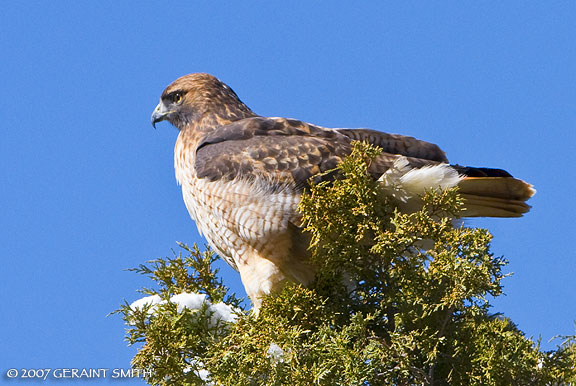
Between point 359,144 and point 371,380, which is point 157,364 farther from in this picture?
point 359,144

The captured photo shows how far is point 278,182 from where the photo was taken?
534cm

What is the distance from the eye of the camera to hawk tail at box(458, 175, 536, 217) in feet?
16.9

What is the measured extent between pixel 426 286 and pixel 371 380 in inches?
20.2

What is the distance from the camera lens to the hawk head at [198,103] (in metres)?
6.39

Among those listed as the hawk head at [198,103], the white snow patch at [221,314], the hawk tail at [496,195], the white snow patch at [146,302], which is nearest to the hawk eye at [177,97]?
the hawk head at [198,103]

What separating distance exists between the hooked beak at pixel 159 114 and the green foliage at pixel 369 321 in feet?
7.08

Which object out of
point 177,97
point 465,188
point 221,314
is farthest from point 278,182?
point 177,97

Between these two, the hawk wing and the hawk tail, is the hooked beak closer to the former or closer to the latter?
the hawk wing

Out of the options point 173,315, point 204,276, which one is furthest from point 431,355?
point 204,276

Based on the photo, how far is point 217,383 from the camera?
436cm

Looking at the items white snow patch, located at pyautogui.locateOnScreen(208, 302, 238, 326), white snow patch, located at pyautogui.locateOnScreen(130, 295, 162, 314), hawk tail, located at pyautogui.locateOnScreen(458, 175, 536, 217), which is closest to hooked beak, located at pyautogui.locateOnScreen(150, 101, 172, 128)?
white snow patch, located at pyautogui.locateOnScreen(130, 295, 162, 314)

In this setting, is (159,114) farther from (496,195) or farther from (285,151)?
(496,195)

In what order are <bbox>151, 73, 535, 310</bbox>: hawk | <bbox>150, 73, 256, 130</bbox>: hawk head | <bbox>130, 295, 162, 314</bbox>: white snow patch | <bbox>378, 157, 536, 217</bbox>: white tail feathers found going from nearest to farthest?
1. <bbox>130, 295, 162, 314</bbox>: white snow patch
2. <bbox>378, 157, 536, 217</bbox>: white tail feathers
3. <bbox>151, 73, 535, 310</bbox>: hawk
4. <bbox>150, 73, 256, 130</bbox>: hawk head

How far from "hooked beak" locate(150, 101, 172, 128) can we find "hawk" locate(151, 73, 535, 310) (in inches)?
27.8
